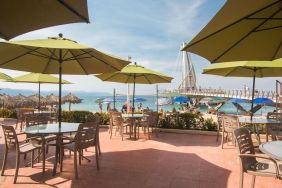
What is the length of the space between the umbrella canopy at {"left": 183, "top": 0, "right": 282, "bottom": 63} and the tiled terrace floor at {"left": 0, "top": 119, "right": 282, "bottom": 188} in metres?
2.09

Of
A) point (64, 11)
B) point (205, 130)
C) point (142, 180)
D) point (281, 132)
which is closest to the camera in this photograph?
point (64, 11)

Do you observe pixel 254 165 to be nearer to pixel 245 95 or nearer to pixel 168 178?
pixel 168 178

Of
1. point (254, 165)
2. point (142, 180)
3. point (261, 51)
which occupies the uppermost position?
point (261, 51)

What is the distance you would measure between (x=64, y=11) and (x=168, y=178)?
3.30 metres

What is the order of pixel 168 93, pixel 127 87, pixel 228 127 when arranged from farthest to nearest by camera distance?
pixel 168 93 → pixel 127 87 → pixel 228 127

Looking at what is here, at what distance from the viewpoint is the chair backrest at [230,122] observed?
21.9ft

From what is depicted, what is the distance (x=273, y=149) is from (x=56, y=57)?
15.6 ft

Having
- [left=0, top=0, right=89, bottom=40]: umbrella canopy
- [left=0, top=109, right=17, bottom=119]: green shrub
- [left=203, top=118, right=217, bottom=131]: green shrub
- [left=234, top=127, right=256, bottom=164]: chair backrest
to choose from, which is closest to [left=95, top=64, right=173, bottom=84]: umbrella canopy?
[left=203, top=118, right=217, bottom=131]: green shrub

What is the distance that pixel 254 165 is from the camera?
3479 mm

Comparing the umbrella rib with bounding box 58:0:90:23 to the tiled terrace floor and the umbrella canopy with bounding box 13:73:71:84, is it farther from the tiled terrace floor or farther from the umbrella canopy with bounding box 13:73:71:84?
the umbrella canopy with bounding box 13:73:71:84

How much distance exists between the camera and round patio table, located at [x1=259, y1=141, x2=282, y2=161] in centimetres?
294

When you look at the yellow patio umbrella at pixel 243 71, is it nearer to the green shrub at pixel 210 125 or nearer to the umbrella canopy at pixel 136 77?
the umbrella canopy at pixel 136 77

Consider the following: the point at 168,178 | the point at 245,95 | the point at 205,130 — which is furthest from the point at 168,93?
the point at 168,178

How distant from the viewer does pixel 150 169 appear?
5156mm
